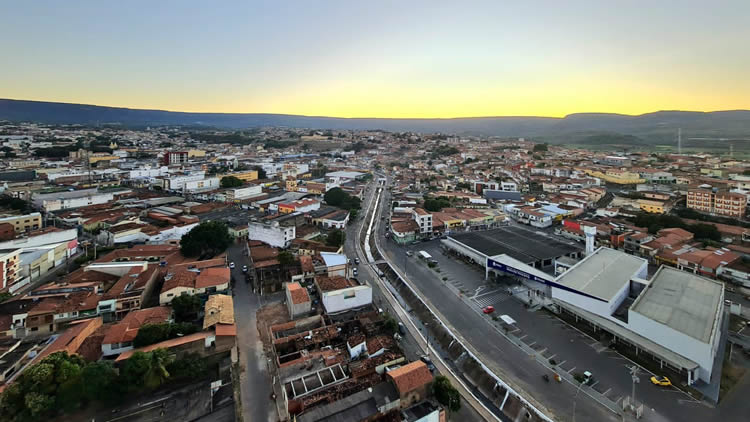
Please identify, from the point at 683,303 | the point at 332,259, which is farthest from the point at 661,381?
the point at 332,259

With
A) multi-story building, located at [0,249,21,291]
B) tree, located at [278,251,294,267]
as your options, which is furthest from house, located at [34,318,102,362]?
tree, located at [278,251,294,267]

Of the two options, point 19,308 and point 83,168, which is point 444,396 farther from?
point 83,168

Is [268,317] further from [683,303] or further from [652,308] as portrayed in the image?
[683,303]

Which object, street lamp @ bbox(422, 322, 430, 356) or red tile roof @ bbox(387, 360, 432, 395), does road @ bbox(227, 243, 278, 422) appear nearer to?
red tile roof @ bbox(387, 360, 432, 395)

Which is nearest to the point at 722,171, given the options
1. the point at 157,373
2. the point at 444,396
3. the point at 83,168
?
the point at 444,396

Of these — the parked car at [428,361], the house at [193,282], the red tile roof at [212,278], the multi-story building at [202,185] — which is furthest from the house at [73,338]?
the multi-story building at [202,185]
